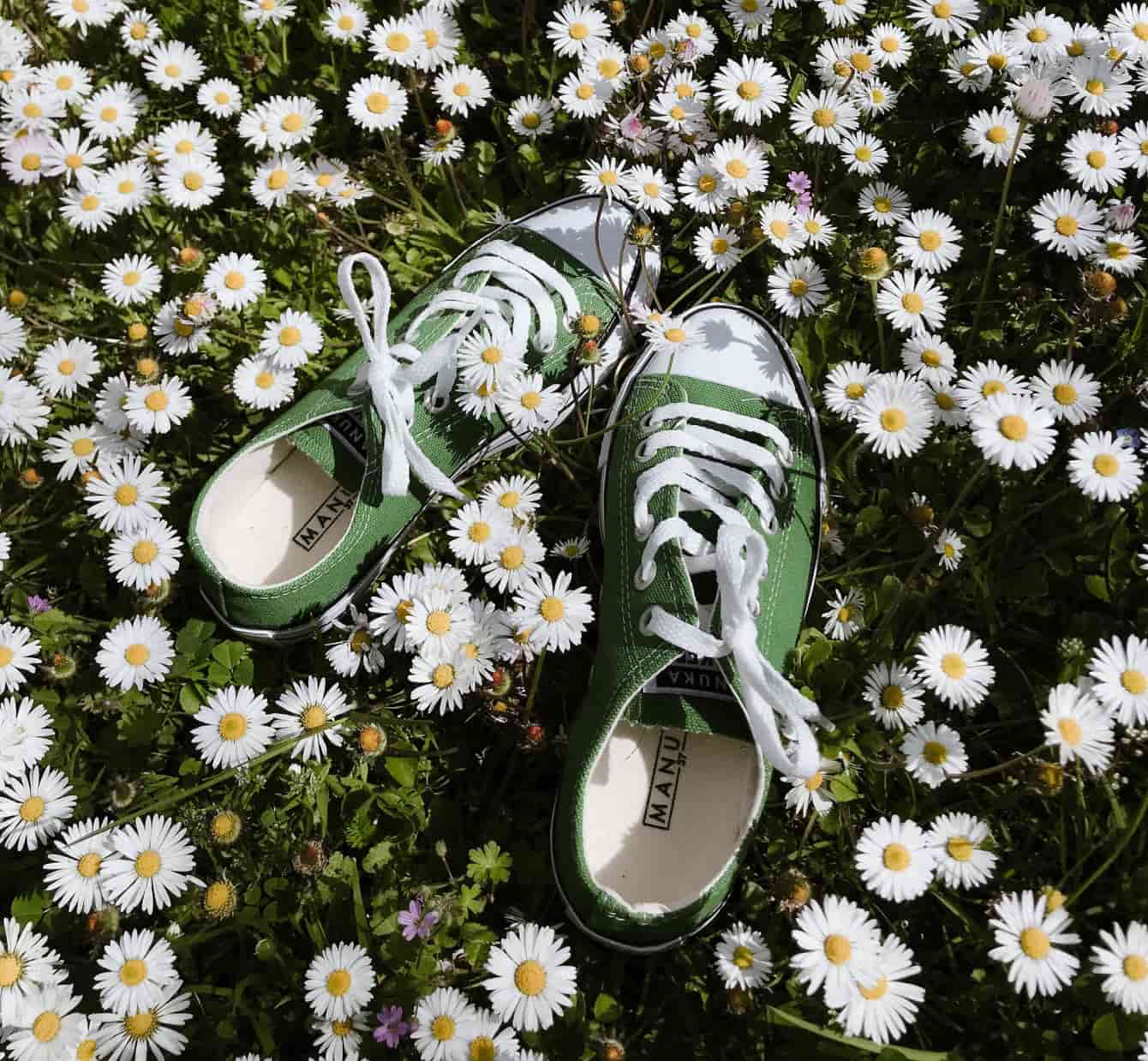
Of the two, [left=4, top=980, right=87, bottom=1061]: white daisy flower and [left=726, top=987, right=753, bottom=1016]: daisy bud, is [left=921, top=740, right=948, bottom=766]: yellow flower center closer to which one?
[left=726, top=987, right=753, bottom=1016]: daisy bud

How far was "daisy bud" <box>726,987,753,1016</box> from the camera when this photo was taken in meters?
1.54

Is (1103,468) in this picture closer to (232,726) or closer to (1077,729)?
(1077,729)

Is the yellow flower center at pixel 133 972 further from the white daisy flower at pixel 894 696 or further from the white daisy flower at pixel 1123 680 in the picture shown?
the white daisy flower at pixel 1123 680

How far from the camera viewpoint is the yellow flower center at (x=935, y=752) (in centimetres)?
164

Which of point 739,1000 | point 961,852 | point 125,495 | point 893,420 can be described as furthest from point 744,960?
point 125,495

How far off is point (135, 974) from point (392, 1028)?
1.68 feet

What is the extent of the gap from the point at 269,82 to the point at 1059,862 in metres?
2.81

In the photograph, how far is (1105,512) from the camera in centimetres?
190

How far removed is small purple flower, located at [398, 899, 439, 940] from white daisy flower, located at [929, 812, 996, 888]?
89 centimetres

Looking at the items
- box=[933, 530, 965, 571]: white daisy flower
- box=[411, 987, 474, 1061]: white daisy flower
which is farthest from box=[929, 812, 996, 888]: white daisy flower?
box=[411, 987, 474, 1061]: white daisy flower

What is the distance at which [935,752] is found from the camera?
1.65 meters

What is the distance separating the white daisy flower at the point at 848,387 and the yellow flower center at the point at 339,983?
146 cm

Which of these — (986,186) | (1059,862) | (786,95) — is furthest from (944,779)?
(786,95)

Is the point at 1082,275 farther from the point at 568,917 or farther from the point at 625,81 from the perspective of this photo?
the point at 568,917
